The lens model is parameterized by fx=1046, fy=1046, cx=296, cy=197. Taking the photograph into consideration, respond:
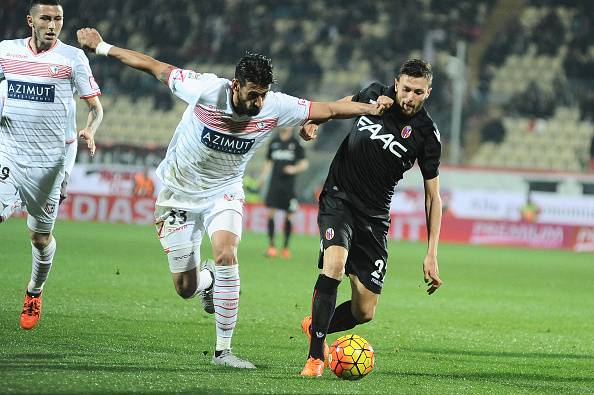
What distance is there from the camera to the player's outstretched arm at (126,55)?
6.47m

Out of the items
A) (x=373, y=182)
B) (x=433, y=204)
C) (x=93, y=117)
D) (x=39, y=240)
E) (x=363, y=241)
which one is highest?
(x=93, y=117)

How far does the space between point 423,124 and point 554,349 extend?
299cm

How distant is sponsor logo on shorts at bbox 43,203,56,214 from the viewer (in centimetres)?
829

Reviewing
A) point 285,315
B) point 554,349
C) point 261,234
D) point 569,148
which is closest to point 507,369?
point 554,349

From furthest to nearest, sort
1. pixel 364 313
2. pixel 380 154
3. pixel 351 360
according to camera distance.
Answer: pixel 364 313, pixel 380 154, pixel 351 360

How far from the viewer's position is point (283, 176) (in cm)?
1802

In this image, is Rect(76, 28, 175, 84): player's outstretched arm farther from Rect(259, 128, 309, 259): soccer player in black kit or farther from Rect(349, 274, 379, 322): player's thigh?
Rect(259, 128, 309, 259): soccer player in black kit

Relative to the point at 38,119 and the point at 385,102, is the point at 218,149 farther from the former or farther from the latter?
the point at 38,119

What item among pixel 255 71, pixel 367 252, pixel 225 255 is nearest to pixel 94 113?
pixel 225 255

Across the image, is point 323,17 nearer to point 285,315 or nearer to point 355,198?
point 285,315

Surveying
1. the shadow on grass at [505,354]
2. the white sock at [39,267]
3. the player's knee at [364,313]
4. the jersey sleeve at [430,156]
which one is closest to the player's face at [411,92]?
the jersey sleeve at [430,156]

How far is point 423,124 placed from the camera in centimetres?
718

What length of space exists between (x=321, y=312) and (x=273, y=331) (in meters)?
2.42

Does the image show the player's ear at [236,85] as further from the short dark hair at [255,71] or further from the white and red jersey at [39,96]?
the white and red jersey at [39,96]
